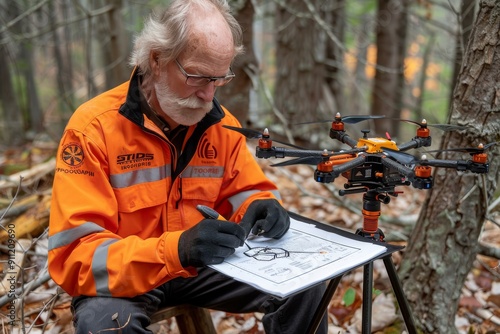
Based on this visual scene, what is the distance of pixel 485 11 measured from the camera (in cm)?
260

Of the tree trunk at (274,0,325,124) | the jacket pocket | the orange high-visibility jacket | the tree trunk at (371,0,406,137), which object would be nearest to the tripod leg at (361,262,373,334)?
the orange high-visibility jacket

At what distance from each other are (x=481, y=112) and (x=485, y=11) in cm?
51

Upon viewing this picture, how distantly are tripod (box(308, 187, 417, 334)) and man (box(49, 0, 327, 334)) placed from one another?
222mm

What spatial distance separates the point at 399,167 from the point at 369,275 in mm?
509

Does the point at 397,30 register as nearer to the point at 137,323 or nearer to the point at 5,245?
the point at 5,245

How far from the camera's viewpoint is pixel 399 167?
74.0 inches

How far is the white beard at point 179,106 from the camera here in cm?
244

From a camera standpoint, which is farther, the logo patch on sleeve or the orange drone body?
the logo patch on sleeve

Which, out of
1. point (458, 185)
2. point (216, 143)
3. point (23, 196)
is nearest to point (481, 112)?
point (458, 185)

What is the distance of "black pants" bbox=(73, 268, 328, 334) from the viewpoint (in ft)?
6.91

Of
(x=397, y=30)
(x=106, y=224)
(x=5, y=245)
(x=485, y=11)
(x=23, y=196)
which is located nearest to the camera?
(x=106, y=224)

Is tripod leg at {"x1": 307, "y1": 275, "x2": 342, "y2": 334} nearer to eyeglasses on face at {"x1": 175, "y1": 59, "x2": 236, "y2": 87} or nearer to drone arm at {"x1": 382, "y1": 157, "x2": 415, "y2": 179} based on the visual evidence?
drone arm at {"x1": 382, "y1": 157, "x2": 415, "y2": 179}

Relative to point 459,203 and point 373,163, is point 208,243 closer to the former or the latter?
point 373,163

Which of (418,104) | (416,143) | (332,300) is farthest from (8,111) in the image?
(416,143)
